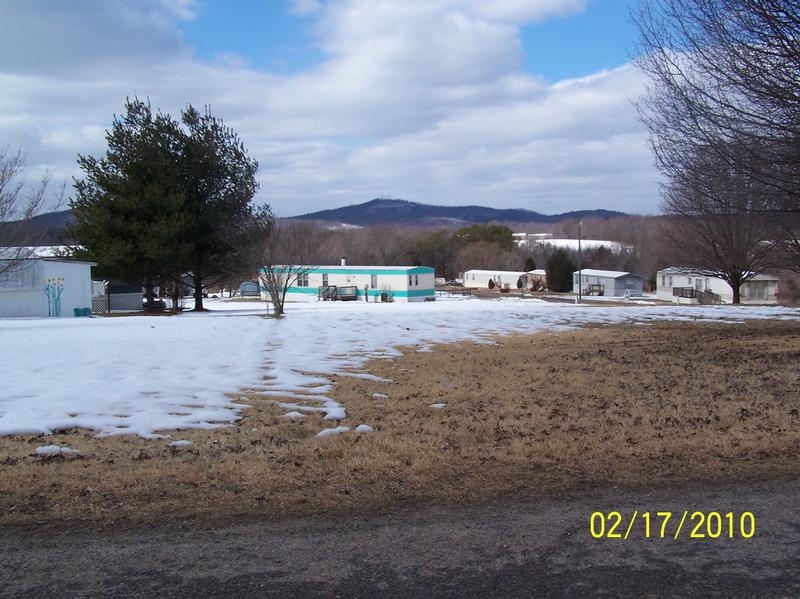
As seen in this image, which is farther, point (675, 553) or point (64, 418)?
point (64, 418)

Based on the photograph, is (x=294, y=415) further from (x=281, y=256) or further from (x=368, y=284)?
(x=368, y=284)

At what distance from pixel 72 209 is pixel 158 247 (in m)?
6.41

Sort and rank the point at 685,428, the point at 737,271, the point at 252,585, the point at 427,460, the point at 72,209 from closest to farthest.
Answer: the point at 252,585, the point at 427,460, the point at 685,428, the point at 72,209, the point at 737,271

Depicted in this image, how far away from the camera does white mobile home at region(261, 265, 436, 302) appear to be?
54906mm

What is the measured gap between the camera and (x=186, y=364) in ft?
37.8

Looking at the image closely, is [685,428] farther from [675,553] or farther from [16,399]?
[16,399]

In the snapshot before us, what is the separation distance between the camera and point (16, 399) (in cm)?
805

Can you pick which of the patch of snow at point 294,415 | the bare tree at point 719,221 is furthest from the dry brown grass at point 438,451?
the bare tree at point 719,221

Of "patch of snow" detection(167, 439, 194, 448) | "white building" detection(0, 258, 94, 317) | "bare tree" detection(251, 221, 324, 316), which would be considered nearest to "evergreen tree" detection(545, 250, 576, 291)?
"bare tree" detection(251, 221, 324, 316)

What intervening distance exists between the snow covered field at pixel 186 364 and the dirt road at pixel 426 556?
122 inches

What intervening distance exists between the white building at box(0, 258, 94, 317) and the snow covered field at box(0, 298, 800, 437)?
6998 millimetres

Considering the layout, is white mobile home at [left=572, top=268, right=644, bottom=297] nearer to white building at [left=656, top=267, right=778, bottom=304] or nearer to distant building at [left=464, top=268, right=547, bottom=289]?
distant building at [left=464, top=268, right=547, bottom=289]

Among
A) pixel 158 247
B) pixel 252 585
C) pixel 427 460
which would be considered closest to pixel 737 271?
pixel 158 247
